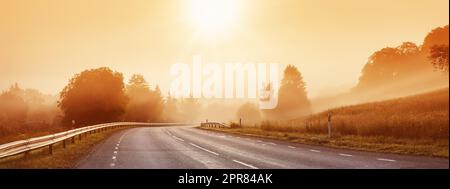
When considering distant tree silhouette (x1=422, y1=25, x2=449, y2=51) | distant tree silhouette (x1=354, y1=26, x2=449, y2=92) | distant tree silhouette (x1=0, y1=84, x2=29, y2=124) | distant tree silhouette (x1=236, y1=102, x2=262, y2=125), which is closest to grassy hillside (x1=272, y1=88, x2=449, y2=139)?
distant tree silhouette (x1=422, y1=25, x2=449, y2=51)

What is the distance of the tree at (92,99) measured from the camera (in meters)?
85.6

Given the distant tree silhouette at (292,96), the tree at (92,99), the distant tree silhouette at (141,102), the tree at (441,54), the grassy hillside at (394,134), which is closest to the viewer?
the grassy hillside at (394,134)

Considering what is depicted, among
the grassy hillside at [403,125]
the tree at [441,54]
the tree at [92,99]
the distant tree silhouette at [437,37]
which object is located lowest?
the grassy hillside at [403,125]

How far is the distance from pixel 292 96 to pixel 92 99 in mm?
38807

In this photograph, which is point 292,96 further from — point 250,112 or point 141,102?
point 141,102

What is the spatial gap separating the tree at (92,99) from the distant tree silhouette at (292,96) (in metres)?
31.1

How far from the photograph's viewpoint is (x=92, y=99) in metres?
86.4

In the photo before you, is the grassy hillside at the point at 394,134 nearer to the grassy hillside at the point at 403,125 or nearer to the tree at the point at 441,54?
the grassy hillside at the point at 403,125

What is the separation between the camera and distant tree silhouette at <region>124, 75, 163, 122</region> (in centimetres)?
11069

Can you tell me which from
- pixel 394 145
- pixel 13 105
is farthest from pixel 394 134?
pixel 13 105

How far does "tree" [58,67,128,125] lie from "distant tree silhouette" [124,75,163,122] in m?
17.0

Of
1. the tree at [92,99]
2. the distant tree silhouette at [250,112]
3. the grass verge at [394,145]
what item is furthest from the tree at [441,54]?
the distant tree silhouette at [250,112]
